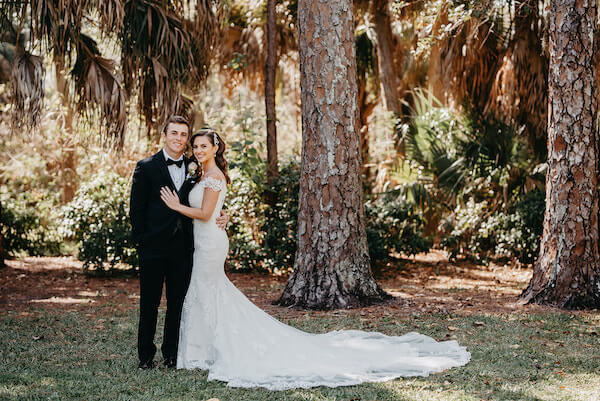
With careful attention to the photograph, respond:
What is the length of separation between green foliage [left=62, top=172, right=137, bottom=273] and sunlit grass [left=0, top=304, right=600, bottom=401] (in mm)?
3053

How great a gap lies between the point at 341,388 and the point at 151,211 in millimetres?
2085

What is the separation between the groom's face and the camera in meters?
5.16

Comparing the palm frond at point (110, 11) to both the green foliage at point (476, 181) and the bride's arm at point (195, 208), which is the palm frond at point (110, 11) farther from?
the green foliage at point (476, 181)

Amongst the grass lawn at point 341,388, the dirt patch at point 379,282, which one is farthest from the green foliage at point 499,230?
the grass lawn at point 341,388

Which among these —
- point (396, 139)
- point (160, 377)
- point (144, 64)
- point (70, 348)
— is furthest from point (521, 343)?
point (396, 139)

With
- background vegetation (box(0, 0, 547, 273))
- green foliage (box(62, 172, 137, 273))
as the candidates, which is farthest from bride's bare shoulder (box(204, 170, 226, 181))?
green foliage (box(62, 172, 137, 273))

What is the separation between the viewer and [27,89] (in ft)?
28.0

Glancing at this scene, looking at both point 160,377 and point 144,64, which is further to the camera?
point 144,64

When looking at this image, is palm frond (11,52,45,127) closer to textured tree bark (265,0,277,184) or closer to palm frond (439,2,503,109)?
textured tree bark (265,0,277,184)

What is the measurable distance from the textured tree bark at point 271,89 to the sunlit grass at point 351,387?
13.9ft

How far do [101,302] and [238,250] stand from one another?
285 centimetres

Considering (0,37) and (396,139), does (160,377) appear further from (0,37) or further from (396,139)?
(396,139)

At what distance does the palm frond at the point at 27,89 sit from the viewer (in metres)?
8.53

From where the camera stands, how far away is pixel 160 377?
5016mm
